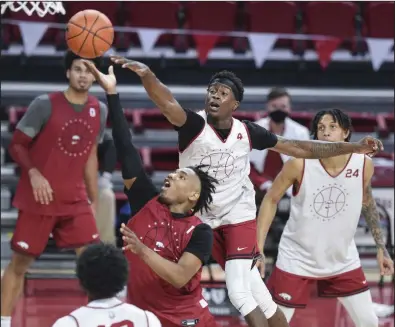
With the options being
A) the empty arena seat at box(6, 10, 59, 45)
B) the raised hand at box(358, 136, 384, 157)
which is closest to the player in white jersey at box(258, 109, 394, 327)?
the raised hand at box(358, 136, 384, 157)

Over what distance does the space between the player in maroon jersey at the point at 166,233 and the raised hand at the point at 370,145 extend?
104cm

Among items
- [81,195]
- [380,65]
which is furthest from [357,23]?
[81,195]

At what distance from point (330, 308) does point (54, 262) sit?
91.2 inches

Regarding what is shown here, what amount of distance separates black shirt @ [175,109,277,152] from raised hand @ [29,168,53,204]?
131 centimetres

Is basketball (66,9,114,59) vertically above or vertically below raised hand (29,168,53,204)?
above

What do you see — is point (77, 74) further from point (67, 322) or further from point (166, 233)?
point (67, 322)

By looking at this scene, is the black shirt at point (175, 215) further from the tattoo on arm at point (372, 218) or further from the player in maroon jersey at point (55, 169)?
the player in maroon jersey at point (55, 169)

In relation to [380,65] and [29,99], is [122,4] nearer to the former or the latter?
[29,99]

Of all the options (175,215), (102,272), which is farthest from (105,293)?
(175,215)

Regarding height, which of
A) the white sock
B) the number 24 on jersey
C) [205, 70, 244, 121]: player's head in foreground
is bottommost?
the white sock

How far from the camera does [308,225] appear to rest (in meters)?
5.68

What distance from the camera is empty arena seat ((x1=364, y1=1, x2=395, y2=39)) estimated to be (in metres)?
10.8

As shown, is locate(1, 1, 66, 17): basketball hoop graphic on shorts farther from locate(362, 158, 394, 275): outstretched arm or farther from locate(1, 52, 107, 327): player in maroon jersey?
locate(362, 158, 394, 275): outstretched arm

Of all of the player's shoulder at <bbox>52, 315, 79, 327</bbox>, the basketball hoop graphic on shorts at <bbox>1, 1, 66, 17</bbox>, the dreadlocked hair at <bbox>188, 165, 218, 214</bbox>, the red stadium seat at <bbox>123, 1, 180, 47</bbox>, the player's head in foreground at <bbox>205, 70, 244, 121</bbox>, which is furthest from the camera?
the red stadium seat at <bbox>123, 1, 180, 47</bbox>
